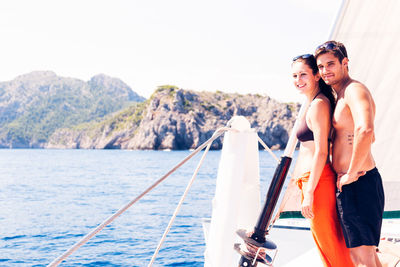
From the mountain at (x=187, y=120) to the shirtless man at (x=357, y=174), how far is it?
10457 cm

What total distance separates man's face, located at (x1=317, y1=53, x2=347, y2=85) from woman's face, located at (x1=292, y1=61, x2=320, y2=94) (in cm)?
13

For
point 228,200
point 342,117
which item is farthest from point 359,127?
point 228,200

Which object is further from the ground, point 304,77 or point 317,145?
point 304,77

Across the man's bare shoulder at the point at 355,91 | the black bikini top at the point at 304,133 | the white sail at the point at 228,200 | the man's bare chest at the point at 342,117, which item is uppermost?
the man's bare shoulder at the point at 355,91

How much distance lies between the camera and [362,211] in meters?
2.37

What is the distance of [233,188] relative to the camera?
8.85 feet

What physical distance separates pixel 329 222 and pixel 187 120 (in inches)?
4642

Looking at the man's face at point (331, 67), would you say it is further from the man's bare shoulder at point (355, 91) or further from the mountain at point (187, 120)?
the mountain at point (187, 120)

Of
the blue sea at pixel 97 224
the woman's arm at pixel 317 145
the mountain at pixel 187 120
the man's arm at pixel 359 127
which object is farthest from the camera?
the mountain at pixel 187 120

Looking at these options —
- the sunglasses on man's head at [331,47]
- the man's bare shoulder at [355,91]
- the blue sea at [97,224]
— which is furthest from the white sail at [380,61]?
the blue sea at [97,224]

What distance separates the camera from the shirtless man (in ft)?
7.56

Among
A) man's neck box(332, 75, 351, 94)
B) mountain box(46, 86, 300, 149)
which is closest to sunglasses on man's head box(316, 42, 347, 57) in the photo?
man's neck box(332, 75, 351, 94)

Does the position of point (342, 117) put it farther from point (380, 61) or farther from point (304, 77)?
point (380, 61)

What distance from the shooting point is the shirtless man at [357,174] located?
2305mm
